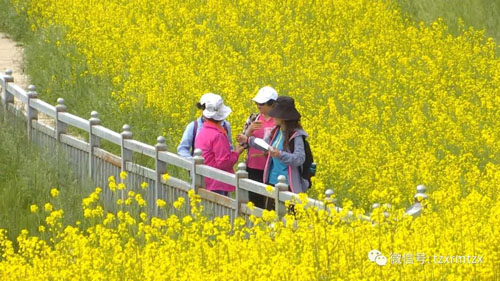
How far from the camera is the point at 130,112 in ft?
53.1

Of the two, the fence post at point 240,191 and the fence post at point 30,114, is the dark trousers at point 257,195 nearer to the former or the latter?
the fence post at point 240,191

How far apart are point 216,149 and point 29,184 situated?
2493mm

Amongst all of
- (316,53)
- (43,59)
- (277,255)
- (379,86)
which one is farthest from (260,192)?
(43,59)

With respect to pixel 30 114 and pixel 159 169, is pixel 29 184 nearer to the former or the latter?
pixel 159 169

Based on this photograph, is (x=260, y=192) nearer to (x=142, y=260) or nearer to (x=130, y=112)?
(x=142, y=260)

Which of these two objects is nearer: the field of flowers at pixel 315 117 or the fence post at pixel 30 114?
the field of flowers at pixel 315 117

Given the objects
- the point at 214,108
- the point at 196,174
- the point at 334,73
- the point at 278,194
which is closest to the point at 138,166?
the point at 196,174

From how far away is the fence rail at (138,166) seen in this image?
10.6 meters

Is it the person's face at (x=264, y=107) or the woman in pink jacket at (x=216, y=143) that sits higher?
the person's face at (x=264, y=107)

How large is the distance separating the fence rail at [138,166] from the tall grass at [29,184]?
192 millimetres

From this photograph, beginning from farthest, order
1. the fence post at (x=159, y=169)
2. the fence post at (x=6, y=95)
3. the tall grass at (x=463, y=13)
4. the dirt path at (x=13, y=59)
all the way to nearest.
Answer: the tall grass at (x=463, y=13)
the dirt path at (x=13, y=59)
the fence post at (x=6, y=95)
the fence post at (x=159, y=169)

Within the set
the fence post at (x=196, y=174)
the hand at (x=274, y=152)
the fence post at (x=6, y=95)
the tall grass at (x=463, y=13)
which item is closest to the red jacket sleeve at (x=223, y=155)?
the fence post at (x=196, y=174)

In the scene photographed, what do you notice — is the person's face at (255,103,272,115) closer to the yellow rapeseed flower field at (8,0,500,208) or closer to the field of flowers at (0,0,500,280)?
the field of flowers at (0,0,500,280)

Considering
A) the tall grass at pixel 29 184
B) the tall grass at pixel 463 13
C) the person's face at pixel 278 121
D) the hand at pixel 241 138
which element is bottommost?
the tall grass at pixel 29 184
